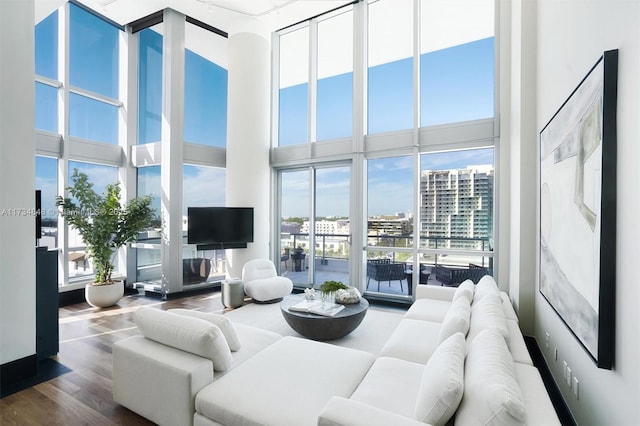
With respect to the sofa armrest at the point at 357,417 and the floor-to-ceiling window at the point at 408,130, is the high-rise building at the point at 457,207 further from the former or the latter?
the sofa armrest at the point at 357,417

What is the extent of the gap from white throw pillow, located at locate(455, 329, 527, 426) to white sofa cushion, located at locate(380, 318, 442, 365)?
2.45 ft

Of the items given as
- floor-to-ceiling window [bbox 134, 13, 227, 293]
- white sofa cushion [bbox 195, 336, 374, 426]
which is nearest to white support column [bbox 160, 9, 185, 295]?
floor-to-ceiling window [bbox 134, 13, 227, 293]

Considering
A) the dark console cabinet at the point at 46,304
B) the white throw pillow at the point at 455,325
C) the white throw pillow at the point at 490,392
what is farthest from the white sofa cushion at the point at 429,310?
the dark console cabinet at the point at 46,304

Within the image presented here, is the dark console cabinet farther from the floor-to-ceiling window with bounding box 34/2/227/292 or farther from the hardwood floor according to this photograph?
the floor-to-ceiling window with bounding box 34/2/227/292

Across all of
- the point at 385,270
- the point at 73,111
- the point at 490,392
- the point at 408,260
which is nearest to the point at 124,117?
the point at 73,111

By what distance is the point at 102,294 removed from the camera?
4.68 metres

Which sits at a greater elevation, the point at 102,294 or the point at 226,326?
the point at 226,326

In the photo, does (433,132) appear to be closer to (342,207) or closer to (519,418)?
(342,207)

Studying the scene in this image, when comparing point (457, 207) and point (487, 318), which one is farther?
point (457, 207)

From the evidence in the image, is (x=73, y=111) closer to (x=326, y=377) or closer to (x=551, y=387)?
(x=326, y=377)

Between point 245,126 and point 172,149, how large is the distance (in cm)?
142

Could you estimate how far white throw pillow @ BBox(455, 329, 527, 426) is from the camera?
1.10 meters

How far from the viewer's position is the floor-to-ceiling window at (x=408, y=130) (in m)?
4.54

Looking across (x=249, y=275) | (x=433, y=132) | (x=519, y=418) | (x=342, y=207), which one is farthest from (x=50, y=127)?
(x=519, y=418)
